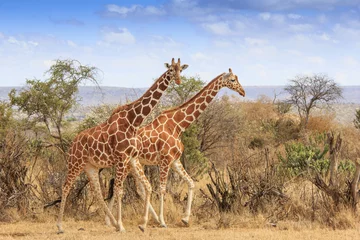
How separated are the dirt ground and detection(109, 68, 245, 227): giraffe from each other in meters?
0.64

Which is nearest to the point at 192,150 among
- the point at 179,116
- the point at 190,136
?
the point at 190,136

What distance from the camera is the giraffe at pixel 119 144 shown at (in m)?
10.5

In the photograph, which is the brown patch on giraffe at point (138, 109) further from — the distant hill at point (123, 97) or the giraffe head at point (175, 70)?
the distant hill at point (123, 97)

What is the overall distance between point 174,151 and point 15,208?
397cm

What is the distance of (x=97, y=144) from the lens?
10602 millimetres

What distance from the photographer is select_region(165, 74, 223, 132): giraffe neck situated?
37.5 ft

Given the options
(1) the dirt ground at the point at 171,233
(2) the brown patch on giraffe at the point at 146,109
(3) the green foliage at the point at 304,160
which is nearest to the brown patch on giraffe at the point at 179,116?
(2) the brown patch on giraffe at the point at 146,109

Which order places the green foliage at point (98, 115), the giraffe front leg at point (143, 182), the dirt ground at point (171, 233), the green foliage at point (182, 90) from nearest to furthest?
the dirt ground at point (171, 233) → the giraffe front leg at point (143, 182) → the green foliage at point (98, 115) → the green foliage at point (182, 90)

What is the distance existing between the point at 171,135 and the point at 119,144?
133 centimetres

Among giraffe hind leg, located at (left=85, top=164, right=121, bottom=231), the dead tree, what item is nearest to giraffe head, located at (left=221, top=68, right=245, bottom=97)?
the dead tree

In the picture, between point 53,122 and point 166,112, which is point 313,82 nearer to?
point 53,122

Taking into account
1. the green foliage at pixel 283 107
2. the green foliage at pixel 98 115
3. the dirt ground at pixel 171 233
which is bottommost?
the dirt ground at pixel 171 233

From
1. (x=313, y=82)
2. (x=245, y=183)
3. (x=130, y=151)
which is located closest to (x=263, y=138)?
(x=313, y=82)

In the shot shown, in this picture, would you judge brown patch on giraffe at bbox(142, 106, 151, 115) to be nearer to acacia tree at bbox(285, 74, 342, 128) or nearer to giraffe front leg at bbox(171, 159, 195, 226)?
giraffe front leg at bbox(171, 159, 195, 226)
